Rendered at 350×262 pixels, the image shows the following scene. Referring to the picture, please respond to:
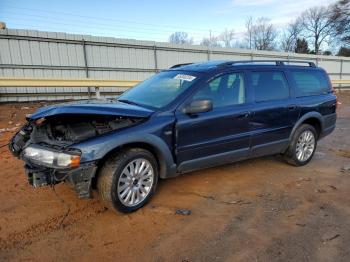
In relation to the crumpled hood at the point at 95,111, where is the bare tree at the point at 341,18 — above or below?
above

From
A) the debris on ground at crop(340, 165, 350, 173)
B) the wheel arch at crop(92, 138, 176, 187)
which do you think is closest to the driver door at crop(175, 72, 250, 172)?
the wheel arch at crop(92, 138, 176, 187)

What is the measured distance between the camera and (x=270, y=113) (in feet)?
16.5

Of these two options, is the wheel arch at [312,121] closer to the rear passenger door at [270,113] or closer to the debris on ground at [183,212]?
the rear passenger door at [270,113]

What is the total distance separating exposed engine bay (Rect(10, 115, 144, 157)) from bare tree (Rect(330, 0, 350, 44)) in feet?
180

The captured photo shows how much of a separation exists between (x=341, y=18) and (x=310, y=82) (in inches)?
2127

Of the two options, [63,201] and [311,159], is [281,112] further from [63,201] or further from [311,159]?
[63,201]

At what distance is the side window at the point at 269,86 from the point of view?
4.98 m

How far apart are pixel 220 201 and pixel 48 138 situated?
2.27 m

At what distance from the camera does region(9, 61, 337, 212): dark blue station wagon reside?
3520 millimetres

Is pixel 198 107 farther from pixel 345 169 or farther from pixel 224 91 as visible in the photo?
pixel 345 169

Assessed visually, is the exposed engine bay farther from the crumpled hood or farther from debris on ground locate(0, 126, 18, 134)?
debris on ground locate(0, 126, 18, 134)

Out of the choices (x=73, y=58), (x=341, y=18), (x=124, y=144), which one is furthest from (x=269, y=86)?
(x=341, y=18)

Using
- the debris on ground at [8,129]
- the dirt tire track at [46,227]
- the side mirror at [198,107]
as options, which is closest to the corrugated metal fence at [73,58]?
the debris on ground at [8,129]

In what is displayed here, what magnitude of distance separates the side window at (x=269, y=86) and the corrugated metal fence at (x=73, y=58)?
1004 centimetres
